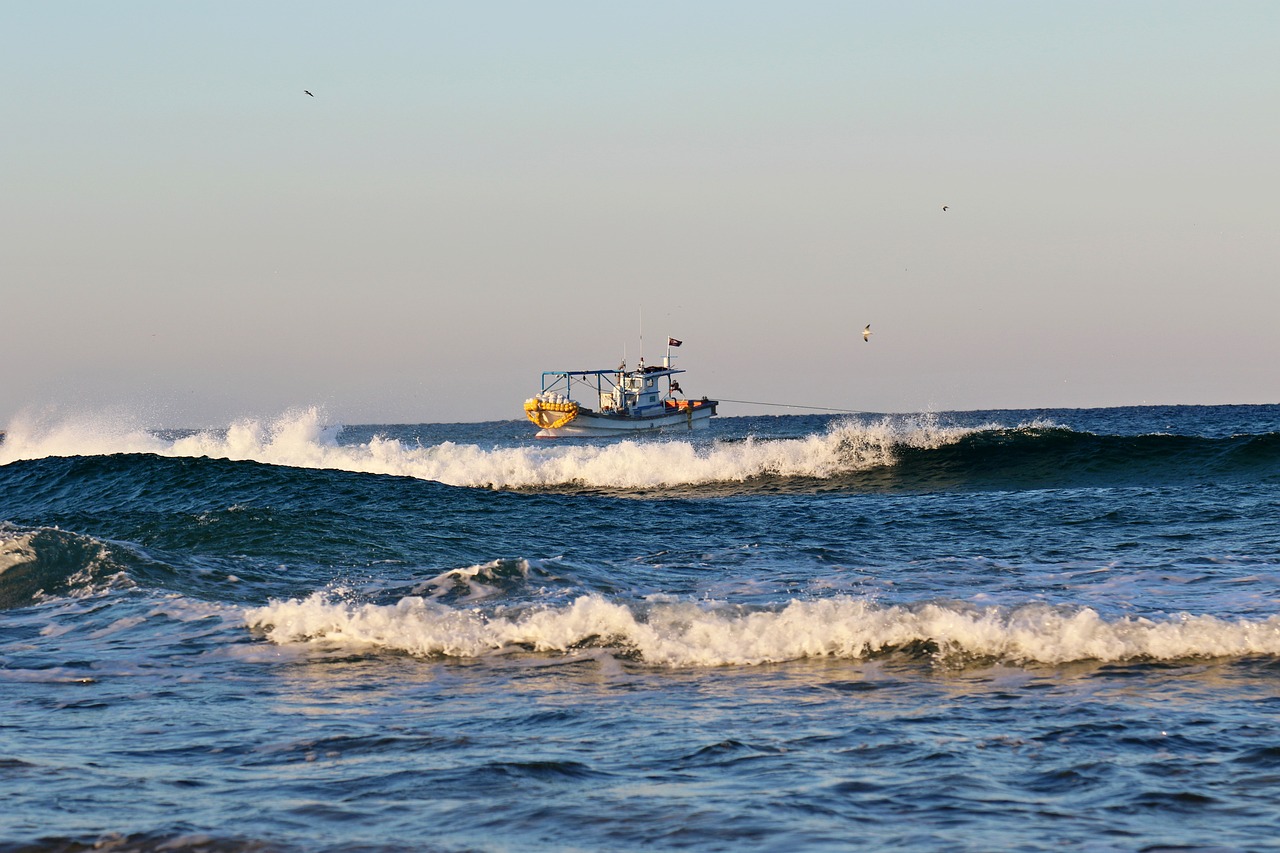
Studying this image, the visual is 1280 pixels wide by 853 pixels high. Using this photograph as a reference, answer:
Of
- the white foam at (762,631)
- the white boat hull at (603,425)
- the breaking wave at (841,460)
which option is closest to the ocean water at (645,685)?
the white foam at (762,631)

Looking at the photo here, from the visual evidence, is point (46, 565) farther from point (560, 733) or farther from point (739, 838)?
point (739, 838)

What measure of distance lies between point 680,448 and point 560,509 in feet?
39.2

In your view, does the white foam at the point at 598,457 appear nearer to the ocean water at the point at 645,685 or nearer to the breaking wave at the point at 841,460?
the breaking wave at the point at 841,460

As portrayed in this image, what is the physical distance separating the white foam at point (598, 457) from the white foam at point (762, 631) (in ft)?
68.3

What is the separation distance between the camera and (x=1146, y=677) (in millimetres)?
7246

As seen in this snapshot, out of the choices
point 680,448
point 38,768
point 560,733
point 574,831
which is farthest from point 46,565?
point 680,448

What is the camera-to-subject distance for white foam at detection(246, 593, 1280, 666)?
7961mm

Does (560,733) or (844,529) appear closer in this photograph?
(560,733)

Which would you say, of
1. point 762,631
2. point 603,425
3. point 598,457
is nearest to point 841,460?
point 598,457

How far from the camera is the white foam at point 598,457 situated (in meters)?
30.8

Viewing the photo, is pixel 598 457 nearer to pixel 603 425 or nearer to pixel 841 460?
pixel 841 460

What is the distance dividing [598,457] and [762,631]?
24.3 metres

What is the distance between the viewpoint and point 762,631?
8.65m

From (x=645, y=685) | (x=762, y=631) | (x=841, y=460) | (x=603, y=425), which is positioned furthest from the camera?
(x=603, y=425)
